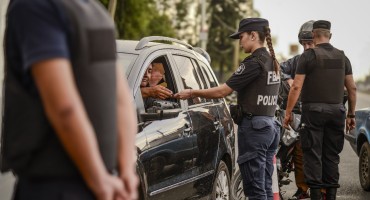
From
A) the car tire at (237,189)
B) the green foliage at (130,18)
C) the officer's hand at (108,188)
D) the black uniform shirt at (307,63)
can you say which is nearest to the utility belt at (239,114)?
the car tire at (237,189)

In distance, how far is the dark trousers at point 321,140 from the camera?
7.50m

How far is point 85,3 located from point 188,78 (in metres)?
3.91

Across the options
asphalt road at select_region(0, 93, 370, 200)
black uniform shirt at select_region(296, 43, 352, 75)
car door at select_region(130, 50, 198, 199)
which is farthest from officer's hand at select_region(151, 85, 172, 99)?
black uniform shirt at select_region(296, 43, 352, 75)

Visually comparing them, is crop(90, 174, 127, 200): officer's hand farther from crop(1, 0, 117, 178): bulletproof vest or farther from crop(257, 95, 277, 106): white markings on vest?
crop(257, 95, 277, 106): white markings on vest

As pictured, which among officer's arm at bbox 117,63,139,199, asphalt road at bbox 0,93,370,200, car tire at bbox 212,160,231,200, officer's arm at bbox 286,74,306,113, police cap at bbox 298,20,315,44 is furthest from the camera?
police cap at bbox 298,20,315,44

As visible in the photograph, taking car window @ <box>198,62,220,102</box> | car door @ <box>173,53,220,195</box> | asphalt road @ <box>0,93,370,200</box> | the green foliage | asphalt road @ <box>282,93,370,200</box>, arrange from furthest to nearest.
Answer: the green foliage, asphalt road @ <box>282,93,370,200</box>, car window @ <box>198,62,220,102</box>, car door @ <box>173,53,220,195</box>, asphalt road @ <box>0,93,370,200</box>

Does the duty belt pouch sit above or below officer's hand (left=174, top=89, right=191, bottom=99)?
below

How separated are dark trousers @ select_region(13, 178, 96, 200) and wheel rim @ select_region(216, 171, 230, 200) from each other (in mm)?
4255

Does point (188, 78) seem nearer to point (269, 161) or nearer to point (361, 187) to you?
point (269, 161)

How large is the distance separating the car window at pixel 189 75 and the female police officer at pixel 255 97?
21cm

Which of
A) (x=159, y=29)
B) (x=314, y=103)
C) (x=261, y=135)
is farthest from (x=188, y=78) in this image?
(x=159, y=29)

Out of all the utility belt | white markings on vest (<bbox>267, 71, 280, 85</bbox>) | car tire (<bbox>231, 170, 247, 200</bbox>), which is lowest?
car tire (<bbox>231, 170, 247, 200</bbox>)

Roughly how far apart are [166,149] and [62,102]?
3.13 metres

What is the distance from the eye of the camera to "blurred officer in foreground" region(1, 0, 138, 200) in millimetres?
2230
